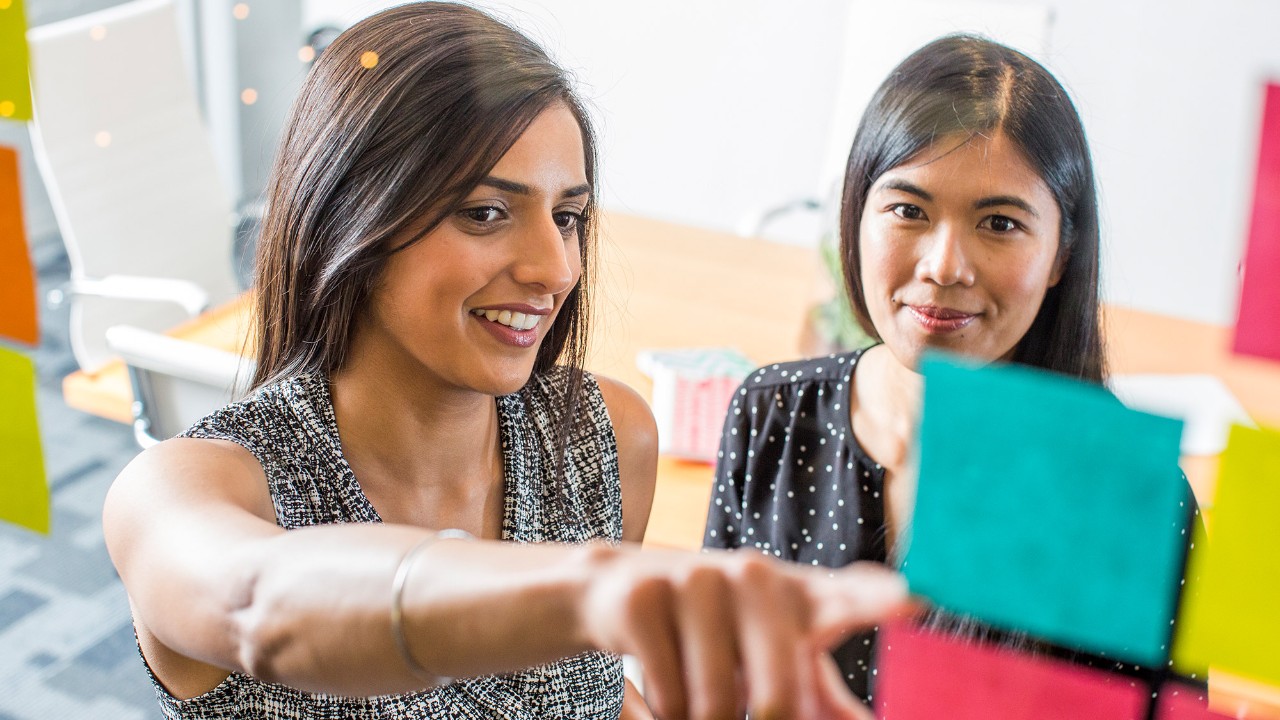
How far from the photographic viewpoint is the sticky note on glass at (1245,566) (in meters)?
0.30

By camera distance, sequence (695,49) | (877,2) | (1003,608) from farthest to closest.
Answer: (695,49) → (877,2) → (1003,608)

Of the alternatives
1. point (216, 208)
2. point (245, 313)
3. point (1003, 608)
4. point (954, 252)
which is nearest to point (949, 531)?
point (1003, 608)

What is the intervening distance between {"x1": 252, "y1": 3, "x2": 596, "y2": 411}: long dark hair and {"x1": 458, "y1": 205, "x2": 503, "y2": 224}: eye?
0.01 meters

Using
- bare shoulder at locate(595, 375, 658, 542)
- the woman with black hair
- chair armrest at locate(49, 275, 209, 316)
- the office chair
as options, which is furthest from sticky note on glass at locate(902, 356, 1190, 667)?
chair armrest at locate(49, 275, 209, 316)

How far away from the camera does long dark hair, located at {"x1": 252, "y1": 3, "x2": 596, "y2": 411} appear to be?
709 millimetres

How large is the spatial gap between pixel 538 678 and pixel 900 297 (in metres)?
0.34

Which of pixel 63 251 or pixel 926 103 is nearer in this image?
pixel 926 103

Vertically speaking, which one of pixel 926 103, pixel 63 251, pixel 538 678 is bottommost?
pixel 63 251

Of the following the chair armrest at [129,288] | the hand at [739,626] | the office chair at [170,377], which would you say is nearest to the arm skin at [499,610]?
the hand at [739,626]

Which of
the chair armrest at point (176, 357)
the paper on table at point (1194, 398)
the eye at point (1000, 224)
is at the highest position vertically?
the eye at point (1000, 224)

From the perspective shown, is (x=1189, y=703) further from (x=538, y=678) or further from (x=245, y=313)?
(x=245, y=313)

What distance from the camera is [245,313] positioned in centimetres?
165

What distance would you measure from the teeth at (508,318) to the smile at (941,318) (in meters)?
0.22

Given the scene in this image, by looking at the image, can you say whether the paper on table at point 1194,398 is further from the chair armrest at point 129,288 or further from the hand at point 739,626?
the chair armrest at point 129,288
